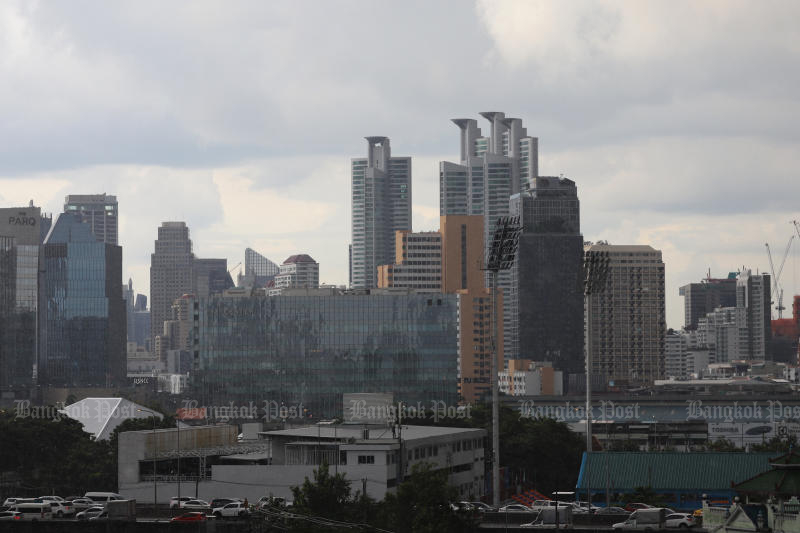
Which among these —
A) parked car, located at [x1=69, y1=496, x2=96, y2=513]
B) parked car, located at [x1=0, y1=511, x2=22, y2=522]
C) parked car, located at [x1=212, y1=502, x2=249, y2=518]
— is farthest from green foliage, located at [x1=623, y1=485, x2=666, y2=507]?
parked car, located at [x1=0, y1=511, x2=22, y2=522]

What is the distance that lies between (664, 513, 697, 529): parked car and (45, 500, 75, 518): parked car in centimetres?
4760

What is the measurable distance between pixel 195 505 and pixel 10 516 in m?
14.9

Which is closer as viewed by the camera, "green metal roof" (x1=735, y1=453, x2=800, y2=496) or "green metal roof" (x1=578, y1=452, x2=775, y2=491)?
"green metal roof" (x1=735, y1=453, x2=800, y2=496)

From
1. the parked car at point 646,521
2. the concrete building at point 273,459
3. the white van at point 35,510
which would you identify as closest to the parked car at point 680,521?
the parked car at point 646,521

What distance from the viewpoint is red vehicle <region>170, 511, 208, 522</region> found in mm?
102731

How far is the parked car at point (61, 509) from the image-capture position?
110 meters

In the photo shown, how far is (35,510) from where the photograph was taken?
4370 inches

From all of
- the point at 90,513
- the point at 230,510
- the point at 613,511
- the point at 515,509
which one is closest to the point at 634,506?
the point at 613,511

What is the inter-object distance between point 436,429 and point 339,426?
39.8 feet

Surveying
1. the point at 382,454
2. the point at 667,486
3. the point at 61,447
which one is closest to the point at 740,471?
the point at 667,486

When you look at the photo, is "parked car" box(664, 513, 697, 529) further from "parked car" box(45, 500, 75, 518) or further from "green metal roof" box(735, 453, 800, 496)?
"parked car" box(45, 500, 75, 518)

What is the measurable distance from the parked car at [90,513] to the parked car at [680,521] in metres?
43.9

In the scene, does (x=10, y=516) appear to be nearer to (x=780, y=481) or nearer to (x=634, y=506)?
(x=634, y=506)

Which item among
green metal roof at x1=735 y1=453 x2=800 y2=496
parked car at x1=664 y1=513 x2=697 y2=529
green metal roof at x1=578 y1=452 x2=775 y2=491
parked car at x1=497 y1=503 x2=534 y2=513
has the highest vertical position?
green metal roof at x1=735 y1=453 x2=800 y2=496
